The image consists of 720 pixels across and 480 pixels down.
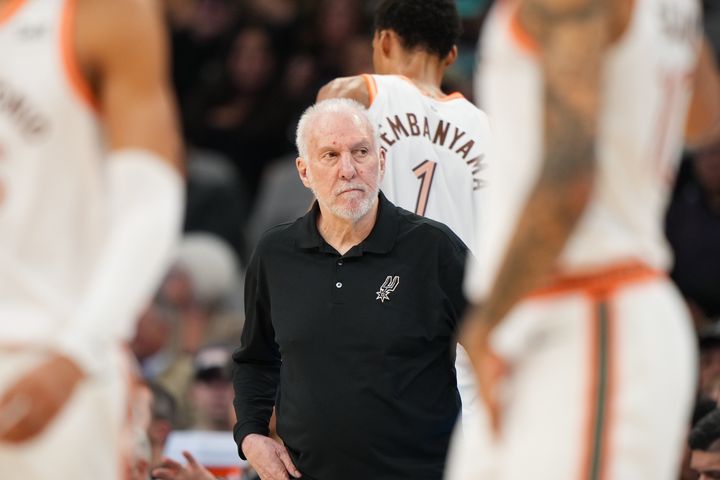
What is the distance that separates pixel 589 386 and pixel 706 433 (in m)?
3.04

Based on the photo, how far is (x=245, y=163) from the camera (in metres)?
14.5

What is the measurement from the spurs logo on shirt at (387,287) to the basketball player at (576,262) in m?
1.71

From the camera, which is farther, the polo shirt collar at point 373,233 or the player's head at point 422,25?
the player's head at point 422,25

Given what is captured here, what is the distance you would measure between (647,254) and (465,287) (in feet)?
5.97

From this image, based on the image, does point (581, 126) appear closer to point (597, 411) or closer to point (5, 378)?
point (597, 411)

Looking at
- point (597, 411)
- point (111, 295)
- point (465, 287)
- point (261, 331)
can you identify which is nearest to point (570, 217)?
point (597, 411)

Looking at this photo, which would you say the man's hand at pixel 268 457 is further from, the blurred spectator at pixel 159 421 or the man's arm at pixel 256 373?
the blurred spectator at pixel 159 421

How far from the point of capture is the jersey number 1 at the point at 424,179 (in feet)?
22.1

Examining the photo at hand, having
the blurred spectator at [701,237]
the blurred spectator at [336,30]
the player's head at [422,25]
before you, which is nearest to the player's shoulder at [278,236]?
the player's head at [422,25]

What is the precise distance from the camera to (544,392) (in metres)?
4.12

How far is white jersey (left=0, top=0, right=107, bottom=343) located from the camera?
431 cm

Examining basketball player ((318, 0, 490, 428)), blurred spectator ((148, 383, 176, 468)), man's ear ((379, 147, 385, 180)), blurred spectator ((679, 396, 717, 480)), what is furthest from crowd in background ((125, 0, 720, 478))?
man's ear ((379, 147, 385, 180))

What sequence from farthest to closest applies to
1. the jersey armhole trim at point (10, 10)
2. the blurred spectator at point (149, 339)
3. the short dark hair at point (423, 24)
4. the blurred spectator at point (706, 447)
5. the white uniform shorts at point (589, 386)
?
the blurred spectator at point (149, 339) → the short dark hair at point (423, 24) → the blurred spectator at point (706, 447) → the jersey armhole trim at point (10, 10) → the white uniform shorts at point (589, 386)

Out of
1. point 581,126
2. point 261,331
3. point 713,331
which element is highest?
point 581,126
